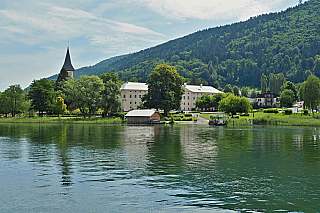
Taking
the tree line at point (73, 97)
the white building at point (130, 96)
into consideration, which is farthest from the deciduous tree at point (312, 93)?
the white building at point (130, 96)

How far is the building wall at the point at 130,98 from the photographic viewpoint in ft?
525

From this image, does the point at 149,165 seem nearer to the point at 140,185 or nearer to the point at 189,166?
the point at 189,166

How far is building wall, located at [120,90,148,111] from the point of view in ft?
525

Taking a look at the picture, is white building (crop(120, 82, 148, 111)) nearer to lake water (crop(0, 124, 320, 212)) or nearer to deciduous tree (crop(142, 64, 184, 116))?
deciduous tree (crop(142, 64, 184, 116))

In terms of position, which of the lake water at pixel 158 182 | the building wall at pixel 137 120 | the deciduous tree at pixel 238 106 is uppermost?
the deciduous tree at pixel 238 106

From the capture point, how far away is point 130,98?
16138 cm

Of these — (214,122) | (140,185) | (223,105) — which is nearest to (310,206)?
(140,185)

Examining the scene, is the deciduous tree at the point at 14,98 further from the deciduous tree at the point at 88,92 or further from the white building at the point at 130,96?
the white building at the point at 130,96

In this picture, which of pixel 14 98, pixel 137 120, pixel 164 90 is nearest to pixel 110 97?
pixel 137 120

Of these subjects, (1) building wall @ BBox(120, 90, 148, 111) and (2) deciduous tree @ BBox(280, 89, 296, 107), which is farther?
(1) building wall @ BBox(120, 90, 148, 111)

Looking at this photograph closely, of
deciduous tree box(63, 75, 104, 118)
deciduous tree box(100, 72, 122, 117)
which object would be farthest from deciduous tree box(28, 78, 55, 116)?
deciduous tree box(100, 72, 122, 117)

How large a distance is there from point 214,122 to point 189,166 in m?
66.3

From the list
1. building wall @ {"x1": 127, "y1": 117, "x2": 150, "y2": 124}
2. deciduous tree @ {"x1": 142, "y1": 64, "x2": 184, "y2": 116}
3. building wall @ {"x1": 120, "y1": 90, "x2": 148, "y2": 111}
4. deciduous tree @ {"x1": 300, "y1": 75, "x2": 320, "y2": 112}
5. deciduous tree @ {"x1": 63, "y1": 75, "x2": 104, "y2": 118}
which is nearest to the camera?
building wall @ {"x1": 127, "y1": 117, "x2": 150, "y2": 124}

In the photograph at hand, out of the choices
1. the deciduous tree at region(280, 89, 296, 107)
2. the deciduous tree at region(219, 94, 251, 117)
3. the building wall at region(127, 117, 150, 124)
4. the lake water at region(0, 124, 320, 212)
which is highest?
Result: the deciduous tree at region(280, 89, 296, 107)
